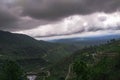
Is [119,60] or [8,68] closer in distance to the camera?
[8,68]

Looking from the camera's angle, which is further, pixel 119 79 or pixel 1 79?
pixel 1 79

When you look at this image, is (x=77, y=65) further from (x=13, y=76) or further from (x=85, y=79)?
(x=13, y=76)

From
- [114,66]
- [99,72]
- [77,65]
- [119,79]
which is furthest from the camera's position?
[114,66]

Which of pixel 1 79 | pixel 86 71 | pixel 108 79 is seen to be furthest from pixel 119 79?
pixel 1 79

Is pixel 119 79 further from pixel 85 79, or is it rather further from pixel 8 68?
pixel 8 68

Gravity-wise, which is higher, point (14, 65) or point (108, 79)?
point (14, 65)

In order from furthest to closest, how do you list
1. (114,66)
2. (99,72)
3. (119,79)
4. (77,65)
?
(114,66) → (99,72) → (119,79) → (77,65)

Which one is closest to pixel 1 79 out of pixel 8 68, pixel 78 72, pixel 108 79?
pixel 8 68

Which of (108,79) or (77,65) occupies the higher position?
(77,65)

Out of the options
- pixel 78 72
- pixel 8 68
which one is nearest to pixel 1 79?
pixel 8 68
